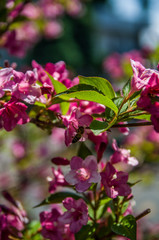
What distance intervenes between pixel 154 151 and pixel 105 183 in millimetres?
1536

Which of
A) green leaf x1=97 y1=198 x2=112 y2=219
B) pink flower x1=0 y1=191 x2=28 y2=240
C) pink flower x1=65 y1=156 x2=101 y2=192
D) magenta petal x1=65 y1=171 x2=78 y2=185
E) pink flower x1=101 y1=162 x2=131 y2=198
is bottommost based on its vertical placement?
pink flower x1=0 y1=191 x2=28 y2=240

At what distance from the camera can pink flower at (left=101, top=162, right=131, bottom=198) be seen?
72cm

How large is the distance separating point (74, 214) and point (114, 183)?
0.37 feet

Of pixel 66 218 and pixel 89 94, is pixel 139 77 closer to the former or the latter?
pixel 89 94

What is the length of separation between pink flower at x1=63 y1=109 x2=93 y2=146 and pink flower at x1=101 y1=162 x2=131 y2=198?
0.12 metres

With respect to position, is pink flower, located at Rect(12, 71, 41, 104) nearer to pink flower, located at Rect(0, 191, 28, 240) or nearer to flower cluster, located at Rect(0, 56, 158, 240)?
flower cluster, located at Rect(0, 56, 158, 240)

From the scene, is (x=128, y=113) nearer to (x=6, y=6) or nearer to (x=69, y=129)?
(x=69, y=129)

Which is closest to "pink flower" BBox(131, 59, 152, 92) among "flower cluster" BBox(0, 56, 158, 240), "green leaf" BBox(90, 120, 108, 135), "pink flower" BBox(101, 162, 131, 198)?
"flower cluster" BBox(0, 56, 158, 240)

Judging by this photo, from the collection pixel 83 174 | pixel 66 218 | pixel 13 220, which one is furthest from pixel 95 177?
pixel 13 220

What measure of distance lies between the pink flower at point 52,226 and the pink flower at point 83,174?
0.14 m

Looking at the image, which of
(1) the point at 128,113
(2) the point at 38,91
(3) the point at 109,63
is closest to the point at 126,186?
(1) the point at 128,113

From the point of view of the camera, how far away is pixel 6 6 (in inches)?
45.4

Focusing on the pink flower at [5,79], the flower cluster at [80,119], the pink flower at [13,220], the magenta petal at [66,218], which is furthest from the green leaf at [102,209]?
the pink flower at [5,79]

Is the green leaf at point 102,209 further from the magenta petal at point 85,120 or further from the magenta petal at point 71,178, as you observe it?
the magenta petal at point 85,120
